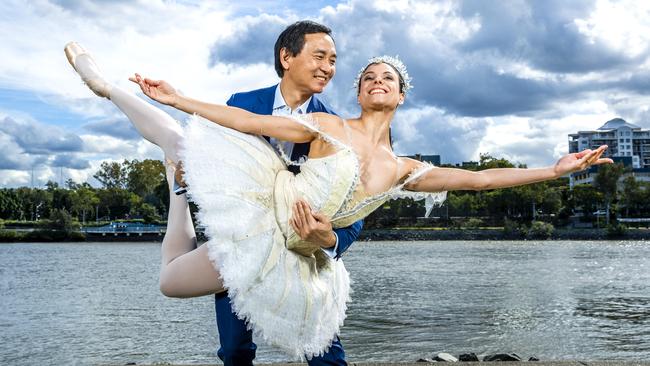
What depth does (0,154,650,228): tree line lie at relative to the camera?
322 ft

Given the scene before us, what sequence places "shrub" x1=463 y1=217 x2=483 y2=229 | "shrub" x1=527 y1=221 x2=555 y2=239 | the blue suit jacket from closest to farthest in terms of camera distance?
the blue suit jacket < "shrub" x1=527 y1=221 x2=555 y2=239 < "shrub" x1=463 y1=217 x2=483 y2=229

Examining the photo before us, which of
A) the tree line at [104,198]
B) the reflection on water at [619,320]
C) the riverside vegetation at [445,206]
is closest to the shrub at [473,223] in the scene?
the riverside vegetation at [445,206]

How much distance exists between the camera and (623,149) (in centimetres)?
16525

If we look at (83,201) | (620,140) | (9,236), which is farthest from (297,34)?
(620,140)

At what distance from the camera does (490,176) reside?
357 cm

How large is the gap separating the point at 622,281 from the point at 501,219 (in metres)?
67.0

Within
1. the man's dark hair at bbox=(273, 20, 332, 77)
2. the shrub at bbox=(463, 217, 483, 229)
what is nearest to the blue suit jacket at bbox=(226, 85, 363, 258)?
the man's dark hair at bbox=(273, 20, 332, 77)

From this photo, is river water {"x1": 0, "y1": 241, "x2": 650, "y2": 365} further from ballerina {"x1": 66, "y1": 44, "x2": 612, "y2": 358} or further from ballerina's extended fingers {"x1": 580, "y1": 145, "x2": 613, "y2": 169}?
ballerina's extended fingers {"x1": 580, "y1": 145, "x2": 613, "y2": 169}

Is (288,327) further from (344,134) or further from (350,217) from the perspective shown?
(344,134)

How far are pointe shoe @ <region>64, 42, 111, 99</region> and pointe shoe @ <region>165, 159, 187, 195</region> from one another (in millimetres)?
526

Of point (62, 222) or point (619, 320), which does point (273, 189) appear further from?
point (62, 222)

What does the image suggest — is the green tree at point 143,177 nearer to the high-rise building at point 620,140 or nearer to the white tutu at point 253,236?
the high-rise building at point 620,140

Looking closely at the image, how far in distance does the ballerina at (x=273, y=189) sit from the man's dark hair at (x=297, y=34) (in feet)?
1.18

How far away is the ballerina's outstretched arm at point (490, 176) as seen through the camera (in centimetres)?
353
